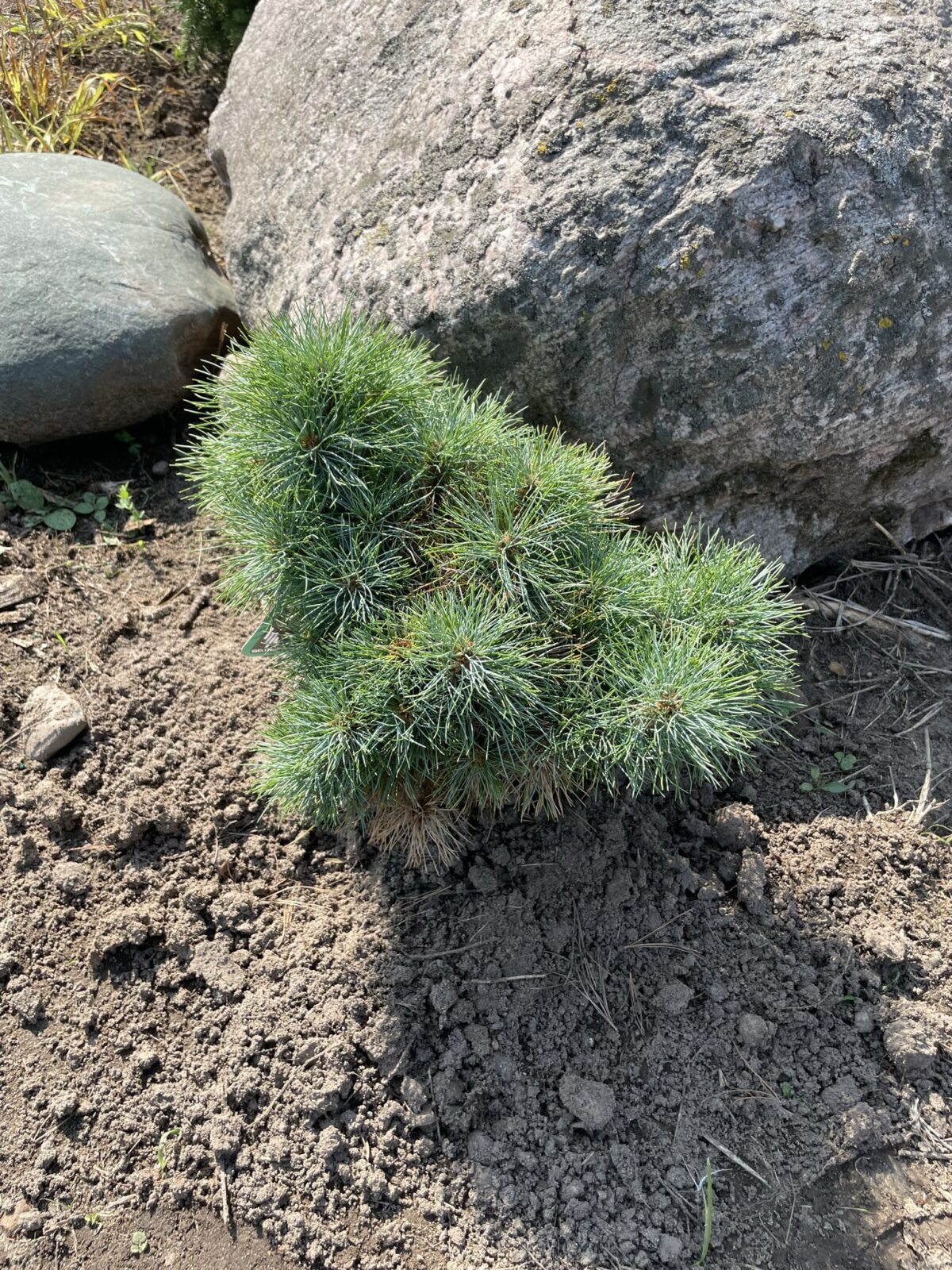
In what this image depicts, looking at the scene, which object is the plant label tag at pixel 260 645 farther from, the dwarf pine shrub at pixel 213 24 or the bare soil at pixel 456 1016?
the dwarf pine shrub at pixel 213 24

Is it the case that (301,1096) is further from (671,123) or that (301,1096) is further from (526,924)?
(671,123)

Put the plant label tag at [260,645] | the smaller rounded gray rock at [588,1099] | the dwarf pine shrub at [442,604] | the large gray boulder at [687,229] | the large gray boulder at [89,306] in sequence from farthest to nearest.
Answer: the large gray boulder at [89,306] → the large gray boulder at [687,229] → the plant label tag at [260,645] → the smaller rounded gray rock at [588,1099] → the dwarf pine shrub at [442,604]

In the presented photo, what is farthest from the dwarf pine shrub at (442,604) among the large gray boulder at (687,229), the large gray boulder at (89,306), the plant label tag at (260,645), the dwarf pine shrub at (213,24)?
the dwarf pine shrub at (213,24)

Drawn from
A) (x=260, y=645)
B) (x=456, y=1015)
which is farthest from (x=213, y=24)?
(x=456, y=1015)

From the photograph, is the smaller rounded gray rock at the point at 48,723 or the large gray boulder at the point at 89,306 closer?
the smaller rounded gray rock at the point at 48,723

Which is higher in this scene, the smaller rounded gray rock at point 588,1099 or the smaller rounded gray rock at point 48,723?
the smaller rounded gray rock at point 588,1099

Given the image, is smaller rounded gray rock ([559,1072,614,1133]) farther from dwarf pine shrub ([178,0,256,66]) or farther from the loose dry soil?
dwarf pine shrub ([178,0,256,66])

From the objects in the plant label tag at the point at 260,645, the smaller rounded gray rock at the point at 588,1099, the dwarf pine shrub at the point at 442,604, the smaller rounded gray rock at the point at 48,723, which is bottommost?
the smaller rounded gray rock at the point at 48,723
